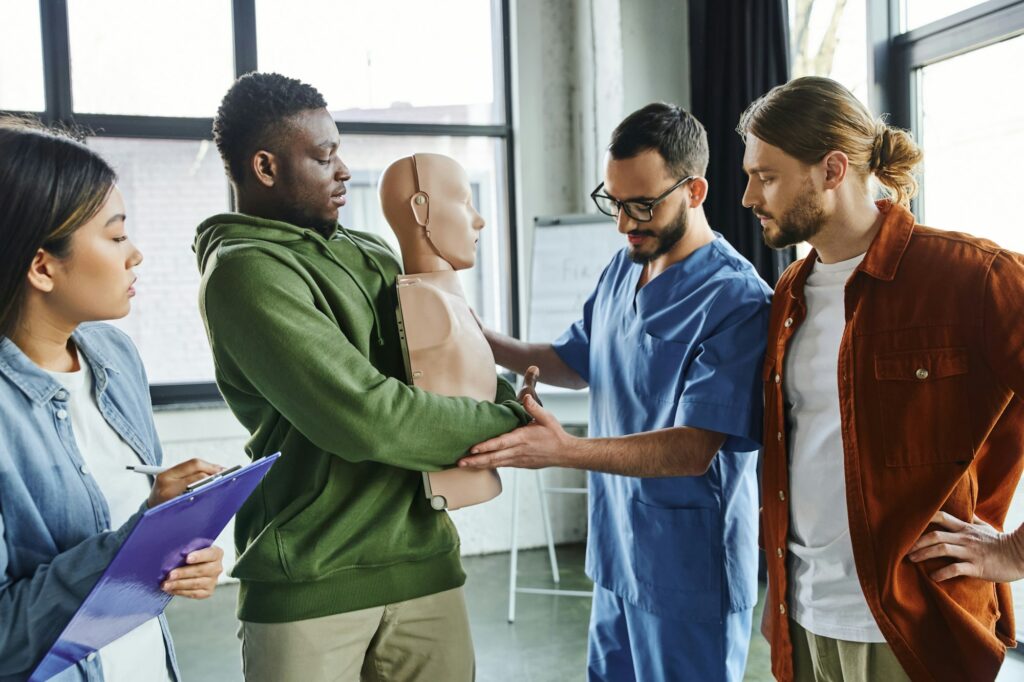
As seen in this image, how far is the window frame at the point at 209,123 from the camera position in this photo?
4.09 metres

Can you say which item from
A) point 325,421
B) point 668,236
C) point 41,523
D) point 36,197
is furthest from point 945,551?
point 36,197

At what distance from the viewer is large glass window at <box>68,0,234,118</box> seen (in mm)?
4168

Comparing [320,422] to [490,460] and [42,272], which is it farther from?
[42,272]

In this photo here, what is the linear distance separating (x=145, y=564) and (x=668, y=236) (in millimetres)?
1252

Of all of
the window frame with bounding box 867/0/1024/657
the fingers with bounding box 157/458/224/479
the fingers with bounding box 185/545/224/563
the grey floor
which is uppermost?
the window frame with bounding box 867/0/1024/657

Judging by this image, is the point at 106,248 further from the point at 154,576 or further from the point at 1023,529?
the point at 1023,529

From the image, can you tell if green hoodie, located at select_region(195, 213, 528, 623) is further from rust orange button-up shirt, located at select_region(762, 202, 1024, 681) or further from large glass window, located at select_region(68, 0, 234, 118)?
large glass window, located at select_region(68, 0, 234, 118)

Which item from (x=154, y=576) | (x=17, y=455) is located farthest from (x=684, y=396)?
(x=17, y=455)

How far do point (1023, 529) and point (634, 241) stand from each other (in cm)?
94

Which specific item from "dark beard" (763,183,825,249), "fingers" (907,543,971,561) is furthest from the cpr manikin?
"fingers" (907,543,971,561)

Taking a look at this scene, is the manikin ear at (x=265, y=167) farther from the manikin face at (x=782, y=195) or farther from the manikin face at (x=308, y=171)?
the manikin face at (x=782, y=195)

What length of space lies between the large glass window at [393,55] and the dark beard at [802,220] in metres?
3.39

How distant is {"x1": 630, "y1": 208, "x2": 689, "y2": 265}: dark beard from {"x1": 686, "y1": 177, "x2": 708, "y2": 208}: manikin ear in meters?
0.03

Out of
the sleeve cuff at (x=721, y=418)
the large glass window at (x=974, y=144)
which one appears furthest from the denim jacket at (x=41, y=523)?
the large glass window at (x=974, y=144)
